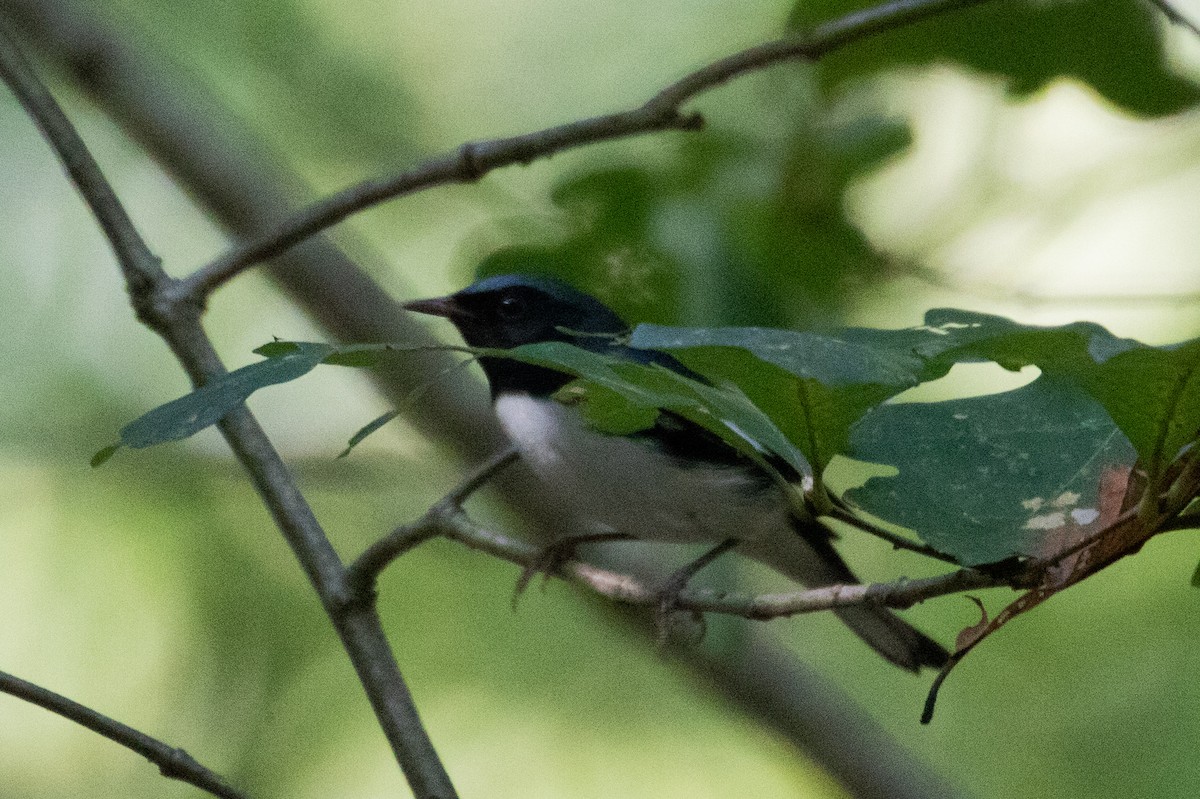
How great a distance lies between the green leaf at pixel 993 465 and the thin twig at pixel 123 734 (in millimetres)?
851

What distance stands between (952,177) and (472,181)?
1499mm

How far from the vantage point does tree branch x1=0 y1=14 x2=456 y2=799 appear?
177cm

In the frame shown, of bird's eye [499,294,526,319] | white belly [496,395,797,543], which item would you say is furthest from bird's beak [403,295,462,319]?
white belly [496,395,797,543]

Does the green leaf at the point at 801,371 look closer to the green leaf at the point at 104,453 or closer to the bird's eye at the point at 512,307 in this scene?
the green leaf at the point at 104,453

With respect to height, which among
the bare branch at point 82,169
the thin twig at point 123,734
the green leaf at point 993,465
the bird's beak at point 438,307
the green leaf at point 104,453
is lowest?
the green leaf at point 993,465

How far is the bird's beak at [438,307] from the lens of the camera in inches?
132

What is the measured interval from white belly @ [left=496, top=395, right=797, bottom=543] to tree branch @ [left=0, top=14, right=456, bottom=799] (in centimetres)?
110

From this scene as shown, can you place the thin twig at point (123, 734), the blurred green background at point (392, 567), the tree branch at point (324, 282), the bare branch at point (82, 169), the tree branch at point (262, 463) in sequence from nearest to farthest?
the thin twig at point (123, 734)
the tree branch at point (262, 463)
the bare branch at point (82, 169)
the tree branch at point (324, 282)
the blurred green background at point (392, 567)

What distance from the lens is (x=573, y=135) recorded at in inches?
78.2

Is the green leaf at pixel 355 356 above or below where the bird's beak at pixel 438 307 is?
below

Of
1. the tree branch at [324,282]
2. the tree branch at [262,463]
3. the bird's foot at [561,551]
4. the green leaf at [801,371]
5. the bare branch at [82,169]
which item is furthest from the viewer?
the tree branch at [324,282]

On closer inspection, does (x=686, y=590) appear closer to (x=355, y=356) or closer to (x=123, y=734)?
(x=123, y=734)

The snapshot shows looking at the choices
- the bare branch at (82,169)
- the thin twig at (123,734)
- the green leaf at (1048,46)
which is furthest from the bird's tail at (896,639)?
the thin twig at (123,734)

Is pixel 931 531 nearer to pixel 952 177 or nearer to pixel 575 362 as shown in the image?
pixel 575 362
